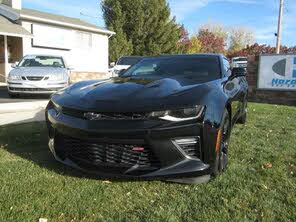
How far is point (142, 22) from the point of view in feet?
105

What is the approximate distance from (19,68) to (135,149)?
323 inches

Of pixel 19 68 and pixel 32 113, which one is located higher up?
pixel 19 68

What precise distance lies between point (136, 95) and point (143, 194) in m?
0.91

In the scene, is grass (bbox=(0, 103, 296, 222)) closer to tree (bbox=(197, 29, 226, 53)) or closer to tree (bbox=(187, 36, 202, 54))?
tree (bbox=(187, 36, 202, 54))

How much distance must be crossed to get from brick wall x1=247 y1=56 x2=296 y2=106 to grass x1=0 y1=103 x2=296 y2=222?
7790 millimetres

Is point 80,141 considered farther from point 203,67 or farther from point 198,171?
point 203,67

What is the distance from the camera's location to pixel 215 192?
9.89 ft

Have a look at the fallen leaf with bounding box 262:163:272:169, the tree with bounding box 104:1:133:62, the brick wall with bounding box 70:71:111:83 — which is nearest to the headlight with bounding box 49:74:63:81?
the fallen leaf with bounding box 262:163:272:169

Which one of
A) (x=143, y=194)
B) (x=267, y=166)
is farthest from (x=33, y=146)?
(x=267, y=166)

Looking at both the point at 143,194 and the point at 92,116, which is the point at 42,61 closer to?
the point at 92,116

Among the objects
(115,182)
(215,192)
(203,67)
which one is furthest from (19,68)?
(215,192)

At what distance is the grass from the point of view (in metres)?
2.57

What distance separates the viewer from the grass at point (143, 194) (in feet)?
8.45

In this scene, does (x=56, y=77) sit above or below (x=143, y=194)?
above
